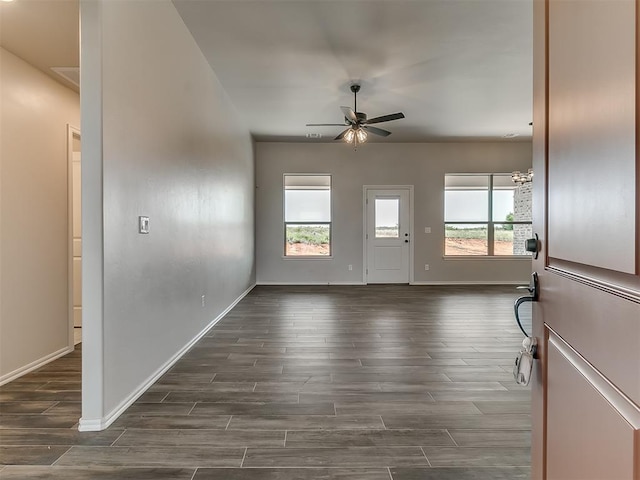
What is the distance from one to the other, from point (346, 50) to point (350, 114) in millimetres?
774

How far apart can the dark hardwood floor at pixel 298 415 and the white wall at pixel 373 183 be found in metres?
3.65

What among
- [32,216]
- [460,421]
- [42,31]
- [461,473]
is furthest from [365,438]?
[42,31]

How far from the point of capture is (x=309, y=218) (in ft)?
24.5

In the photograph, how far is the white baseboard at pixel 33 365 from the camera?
2.62 meters

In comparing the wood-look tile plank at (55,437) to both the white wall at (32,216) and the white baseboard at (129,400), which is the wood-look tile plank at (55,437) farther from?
the white wall at (32,216)

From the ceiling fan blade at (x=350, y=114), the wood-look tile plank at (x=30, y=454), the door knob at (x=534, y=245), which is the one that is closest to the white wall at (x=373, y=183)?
the ceiling fan blade at (x=350, y=114)

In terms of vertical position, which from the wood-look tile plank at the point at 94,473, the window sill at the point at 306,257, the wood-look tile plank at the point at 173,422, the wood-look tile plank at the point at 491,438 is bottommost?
the wood-look tile plank at the point at 94,473

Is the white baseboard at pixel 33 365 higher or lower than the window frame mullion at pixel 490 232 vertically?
lower

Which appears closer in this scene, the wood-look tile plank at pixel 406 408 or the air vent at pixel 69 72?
the wood-look tile plank at pixel 406 408

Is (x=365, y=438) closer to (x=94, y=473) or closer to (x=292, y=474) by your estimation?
(x=292, y=474)

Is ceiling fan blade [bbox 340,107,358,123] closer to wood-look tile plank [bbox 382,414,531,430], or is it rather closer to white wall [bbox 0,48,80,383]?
white wall [bbox 0,48,80,383]

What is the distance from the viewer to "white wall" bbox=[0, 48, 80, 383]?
271 centimetres

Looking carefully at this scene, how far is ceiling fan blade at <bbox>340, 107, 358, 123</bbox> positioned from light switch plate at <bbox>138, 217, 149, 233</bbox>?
2.57 meters

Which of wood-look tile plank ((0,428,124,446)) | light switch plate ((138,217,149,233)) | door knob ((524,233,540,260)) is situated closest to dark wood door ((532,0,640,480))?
door knob ((524,233,540,260))
